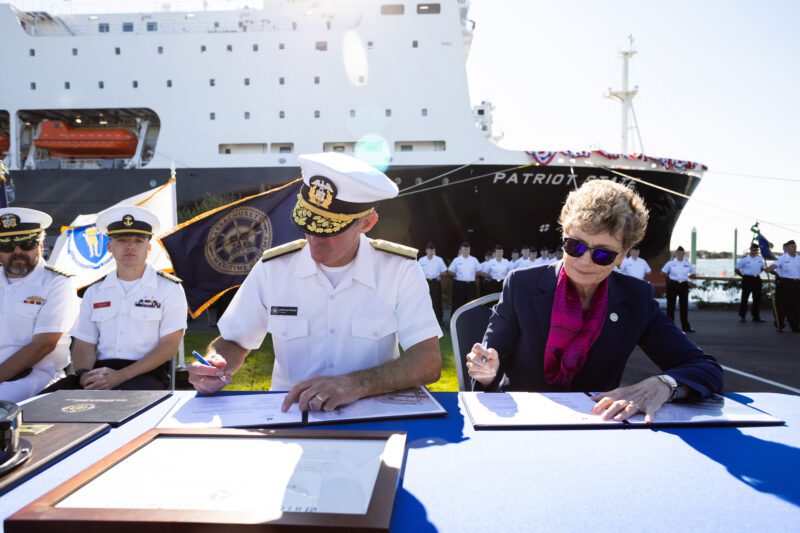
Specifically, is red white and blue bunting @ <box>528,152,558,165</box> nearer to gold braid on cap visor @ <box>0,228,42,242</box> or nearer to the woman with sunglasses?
the woman with sunglasses

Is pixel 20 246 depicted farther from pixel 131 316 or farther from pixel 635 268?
pixel 635 268

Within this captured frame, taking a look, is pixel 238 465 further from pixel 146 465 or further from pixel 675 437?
pixel 675 437

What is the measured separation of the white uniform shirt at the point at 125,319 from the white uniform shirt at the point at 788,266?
9.25 meters

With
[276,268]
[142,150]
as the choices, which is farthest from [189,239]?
[142,150]

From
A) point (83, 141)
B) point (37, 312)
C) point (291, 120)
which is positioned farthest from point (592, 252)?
point (83, 141)

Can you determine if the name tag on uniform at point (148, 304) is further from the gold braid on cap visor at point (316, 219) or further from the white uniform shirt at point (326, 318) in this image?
the gold braid on cap visor at point (316, 219)

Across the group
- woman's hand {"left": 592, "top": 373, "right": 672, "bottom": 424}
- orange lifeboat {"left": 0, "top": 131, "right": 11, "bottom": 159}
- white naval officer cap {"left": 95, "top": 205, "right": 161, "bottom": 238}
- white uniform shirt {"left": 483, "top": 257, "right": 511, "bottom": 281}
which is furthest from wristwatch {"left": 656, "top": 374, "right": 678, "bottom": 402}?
orange lifeboat {"left": 0, "top": 131, "right": 11, "bottom": 159}

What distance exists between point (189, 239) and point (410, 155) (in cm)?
855

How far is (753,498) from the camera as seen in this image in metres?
0.72

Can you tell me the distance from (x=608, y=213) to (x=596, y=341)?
1.33ft

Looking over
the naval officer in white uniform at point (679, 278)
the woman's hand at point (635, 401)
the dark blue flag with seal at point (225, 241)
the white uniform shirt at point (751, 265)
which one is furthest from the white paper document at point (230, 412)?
the white uniform shirt at point (751, 265)

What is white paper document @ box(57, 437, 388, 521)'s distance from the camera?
64 cm

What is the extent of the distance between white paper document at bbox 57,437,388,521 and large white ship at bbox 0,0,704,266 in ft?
33.5

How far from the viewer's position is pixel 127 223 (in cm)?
244
